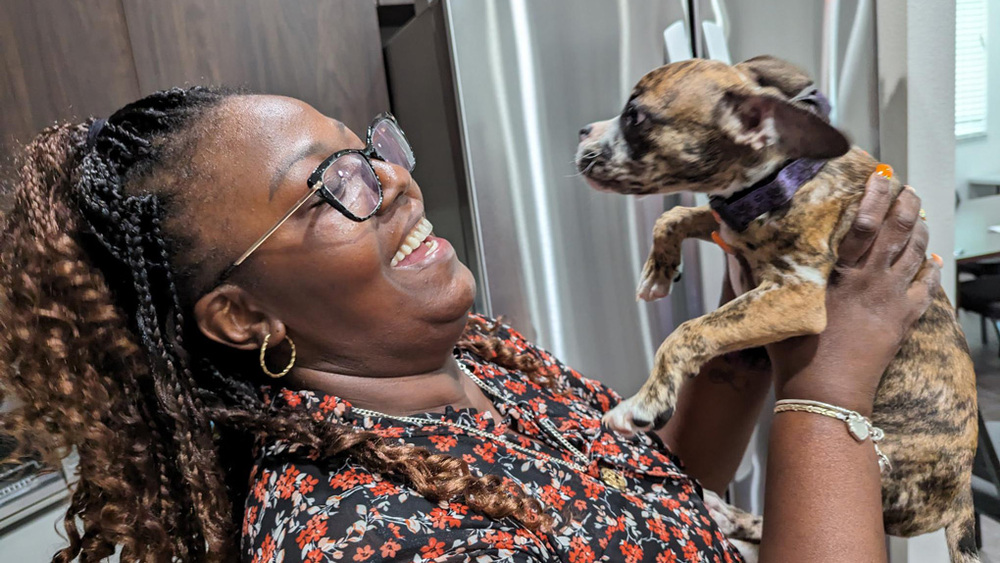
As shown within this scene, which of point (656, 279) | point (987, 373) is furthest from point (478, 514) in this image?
point (987, 373)

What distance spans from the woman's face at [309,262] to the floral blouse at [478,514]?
101 millimetres

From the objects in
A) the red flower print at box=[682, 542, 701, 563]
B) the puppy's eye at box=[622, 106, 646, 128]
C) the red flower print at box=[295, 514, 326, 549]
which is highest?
the puppy's eye at box=[622, 106, 646, 128]

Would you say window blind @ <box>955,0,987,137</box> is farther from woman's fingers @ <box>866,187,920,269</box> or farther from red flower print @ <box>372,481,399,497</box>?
red flower print @ <box>372,481,399,497</box>

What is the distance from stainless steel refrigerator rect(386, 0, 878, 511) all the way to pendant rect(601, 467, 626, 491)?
81 cm

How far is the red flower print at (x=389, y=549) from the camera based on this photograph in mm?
749

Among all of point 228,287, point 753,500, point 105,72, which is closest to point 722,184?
point 228,287

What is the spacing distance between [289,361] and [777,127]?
0.84 meters

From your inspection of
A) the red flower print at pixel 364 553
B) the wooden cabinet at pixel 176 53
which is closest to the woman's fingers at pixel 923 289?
the red flower print at pixel 364 553

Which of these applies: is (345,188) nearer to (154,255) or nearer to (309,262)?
(309,262)

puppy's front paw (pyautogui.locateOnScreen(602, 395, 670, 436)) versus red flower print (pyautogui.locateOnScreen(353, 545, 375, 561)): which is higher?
red flower print (pyautogui.locateOnScreen(353, 545, 375, 561))

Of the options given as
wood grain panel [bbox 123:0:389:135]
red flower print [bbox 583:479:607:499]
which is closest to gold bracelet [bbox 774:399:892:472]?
red flower print [bbox 583:479:607:499]

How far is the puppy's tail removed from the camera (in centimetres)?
122

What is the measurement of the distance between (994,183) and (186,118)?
506 centimetres

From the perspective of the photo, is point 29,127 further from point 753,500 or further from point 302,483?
point 753,500
